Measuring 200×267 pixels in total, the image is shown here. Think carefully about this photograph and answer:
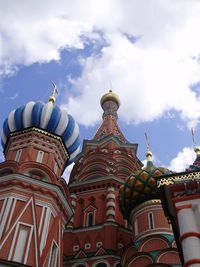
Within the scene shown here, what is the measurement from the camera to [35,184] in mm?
11609

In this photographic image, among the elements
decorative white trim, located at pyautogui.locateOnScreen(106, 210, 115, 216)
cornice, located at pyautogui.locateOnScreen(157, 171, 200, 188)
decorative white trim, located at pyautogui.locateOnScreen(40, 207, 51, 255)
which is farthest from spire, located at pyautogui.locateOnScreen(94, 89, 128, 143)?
cornice, located at pyautogui.locateOnScreen(157, 171, 200, 188)

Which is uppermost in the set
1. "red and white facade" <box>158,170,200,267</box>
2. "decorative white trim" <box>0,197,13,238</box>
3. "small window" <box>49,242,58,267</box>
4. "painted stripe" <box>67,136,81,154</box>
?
"painted stripe" <box>67,136,81,154</box>

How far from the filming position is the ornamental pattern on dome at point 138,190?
13.3 meters

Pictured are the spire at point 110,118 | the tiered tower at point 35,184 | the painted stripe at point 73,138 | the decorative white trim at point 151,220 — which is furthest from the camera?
the spire at point 110,118

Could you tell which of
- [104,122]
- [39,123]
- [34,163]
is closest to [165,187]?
[34,163]

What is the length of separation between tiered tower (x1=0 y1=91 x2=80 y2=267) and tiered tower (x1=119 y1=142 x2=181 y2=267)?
222cm

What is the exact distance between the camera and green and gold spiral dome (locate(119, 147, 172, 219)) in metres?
13.3

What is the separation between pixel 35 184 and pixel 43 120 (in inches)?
126

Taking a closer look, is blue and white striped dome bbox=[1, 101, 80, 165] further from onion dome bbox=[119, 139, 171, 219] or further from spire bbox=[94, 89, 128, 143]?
spire bbox=[94, 89, 128, 143]

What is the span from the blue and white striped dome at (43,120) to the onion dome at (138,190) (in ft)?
9.23

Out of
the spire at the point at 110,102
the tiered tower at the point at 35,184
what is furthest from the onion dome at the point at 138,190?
the spire at the point at 110,102

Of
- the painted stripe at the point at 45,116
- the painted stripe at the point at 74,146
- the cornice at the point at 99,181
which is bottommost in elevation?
the painted stripe at the point at 74,146

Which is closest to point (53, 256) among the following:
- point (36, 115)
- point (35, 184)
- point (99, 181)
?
point (35, 184)

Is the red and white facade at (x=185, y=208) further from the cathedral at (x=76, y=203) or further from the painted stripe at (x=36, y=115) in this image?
the painted stripe at (x=36, y=115)
